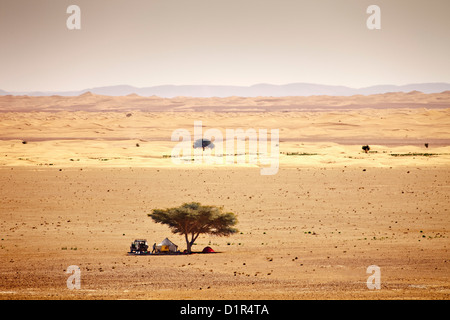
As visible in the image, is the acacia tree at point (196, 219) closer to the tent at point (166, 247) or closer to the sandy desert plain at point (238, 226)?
the tent at point (166, 247)

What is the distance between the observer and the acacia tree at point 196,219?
23328mm

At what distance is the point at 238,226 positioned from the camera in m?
27.4

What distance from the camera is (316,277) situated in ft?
58.5

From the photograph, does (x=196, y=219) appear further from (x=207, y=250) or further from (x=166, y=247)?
(x=166, y=247)

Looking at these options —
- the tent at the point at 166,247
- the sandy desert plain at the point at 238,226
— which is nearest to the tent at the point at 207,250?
the sandy desert plain at the point at 238,226

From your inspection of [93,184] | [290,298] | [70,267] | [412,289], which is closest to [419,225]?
[412,289]

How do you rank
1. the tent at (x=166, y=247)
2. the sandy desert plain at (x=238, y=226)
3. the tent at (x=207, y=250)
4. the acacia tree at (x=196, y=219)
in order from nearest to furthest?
the sandy desert plain at (x=238, y=226)
the tent at (x=207, y=250)
the tent at (x=166, y=247)
the acacia tree at (x=196, y=219)

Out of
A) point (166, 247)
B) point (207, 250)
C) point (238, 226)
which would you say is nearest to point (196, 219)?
point (207, 250)

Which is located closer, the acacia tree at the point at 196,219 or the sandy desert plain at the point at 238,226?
the sandy desert plain at the point at 238,226

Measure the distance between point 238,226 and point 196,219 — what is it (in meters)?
4.49

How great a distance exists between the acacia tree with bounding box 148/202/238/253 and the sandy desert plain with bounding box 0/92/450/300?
90cm

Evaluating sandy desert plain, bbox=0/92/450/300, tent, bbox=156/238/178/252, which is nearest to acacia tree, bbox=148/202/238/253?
tent, bbox=156/238/178/252

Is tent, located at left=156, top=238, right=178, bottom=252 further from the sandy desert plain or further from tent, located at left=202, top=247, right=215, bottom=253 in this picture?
the sandy desert plain

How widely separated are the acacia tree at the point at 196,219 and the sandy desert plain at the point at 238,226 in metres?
0.90
